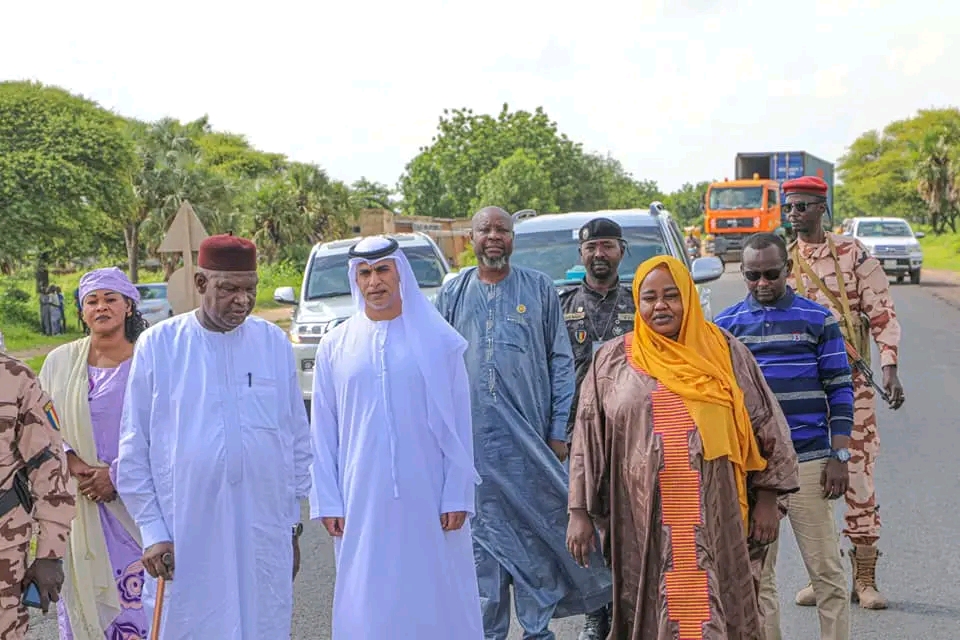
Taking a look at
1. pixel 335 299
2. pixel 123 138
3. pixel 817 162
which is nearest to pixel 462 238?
pixel 817 162

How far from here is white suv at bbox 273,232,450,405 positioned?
12.6 meters

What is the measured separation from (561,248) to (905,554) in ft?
13.0

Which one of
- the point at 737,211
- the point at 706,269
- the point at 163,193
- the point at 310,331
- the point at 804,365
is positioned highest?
the point at 163,193

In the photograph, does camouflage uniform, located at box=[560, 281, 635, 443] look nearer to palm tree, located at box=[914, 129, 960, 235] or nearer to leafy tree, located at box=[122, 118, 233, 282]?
leafy tree, located at box=[122, 118, 233, 282]

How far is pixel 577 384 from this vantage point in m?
6.21

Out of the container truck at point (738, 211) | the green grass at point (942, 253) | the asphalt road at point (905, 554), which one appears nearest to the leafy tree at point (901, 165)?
the green grass at point (942, 253)

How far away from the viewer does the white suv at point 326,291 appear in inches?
495

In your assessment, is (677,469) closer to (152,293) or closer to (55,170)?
(152,293)

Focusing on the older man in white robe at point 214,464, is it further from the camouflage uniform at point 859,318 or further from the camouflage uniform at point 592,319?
the camouflage uniform at point 859,318

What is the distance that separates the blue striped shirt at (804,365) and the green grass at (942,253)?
132 ft

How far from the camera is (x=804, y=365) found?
5.01 m

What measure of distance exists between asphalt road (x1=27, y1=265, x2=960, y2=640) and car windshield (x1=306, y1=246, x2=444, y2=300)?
5.14 meters

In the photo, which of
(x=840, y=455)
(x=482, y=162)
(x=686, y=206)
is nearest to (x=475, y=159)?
(x=482, y=162)

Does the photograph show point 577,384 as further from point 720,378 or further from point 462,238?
point 462,238
